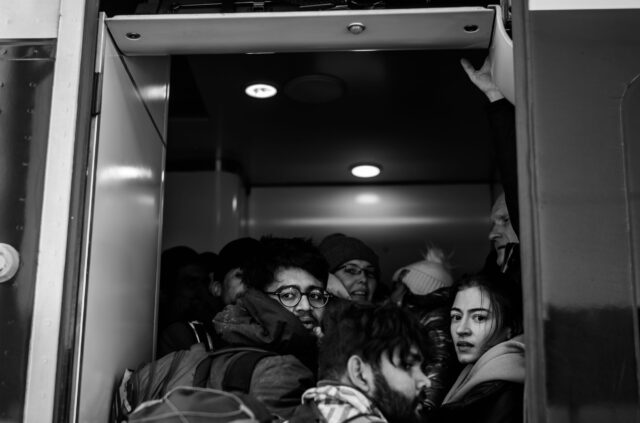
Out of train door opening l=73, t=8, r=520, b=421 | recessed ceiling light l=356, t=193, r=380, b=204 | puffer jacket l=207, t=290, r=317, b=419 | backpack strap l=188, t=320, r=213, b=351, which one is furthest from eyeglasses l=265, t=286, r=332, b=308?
recessed ceiling light l=356, t=193, r=380, b=204

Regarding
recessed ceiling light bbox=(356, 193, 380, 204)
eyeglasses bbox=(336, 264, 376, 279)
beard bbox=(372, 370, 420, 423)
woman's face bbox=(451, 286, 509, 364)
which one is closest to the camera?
beard bbox=(372, 370, 420, 423)

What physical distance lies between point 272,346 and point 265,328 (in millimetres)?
66

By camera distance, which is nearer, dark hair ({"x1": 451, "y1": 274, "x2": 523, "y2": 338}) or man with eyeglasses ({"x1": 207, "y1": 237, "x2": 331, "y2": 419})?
man with eyeglasses ({"x1": 207, "y1": 237, "x2": 331, "y2": 419})

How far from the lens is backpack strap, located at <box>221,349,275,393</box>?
101 inches

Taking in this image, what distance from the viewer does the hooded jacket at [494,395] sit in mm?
2645

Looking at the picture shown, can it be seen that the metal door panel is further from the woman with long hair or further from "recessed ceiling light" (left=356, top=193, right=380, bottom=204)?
"recessed ceiling light" (left=356, top=193, right=380, bottom=204)

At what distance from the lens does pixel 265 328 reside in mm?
2832

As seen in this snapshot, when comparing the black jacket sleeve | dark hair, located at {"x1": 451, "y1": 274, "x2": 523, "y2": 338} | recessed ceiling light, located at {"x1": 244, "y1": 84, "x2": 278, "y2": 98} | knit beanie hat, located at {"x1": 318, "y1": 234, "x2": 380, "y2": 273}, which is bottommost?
dark hair, located at {"x1": 451, "y1": 274, "x2": 523, "y2": 338}

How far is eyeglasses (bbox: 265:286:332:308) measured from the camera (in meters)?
3.07

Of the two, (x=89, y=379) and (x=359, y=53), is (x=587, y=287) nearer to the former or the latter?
(x=89, y=379)

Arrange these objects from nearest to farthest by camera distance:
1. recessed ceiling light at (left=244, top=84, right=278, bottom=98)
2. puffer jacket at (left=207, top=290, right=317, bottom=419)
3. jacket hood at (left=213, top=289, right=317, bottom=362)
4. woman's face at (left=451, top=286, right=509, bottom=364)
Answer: puffer jacket at (left=207, top=290, right=317, bottom=419) < jacket hood at (left=213, top=289, right=317, bottom=362) < woman's face at (left=451, top=286, right=509, bottom=364) < recessed ceiling light at (left=244, top=84, right=278, bottom=98)

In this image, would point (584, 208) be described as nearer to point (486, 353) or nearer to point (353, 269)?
point (486, 353)

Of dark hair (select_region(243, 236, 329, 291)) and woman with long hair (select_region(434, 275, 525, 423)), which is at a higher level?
dark hair (select_region(243, 236, 329, 291))

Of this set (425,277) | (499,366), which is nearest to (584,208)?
(499,366)
